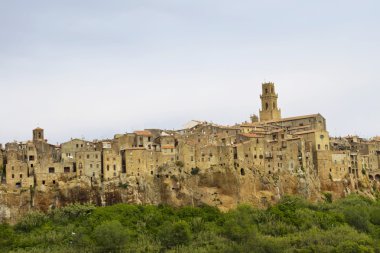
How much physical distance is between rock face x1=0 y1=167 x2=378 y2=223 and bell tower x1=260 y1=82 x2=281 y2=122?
20.4 metres

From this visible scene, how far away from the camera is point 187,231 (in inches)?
2913

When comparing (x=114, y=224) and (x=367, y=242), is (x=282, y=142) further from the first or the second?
(x=114, y=224)

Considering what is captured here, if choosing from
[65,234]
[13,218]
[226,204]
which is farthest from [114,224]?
[226,204]

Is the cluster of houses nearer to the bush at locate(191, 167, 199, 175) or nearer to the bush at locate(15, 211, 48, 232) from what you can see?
the bush at locate(191, 167, 199, 175)

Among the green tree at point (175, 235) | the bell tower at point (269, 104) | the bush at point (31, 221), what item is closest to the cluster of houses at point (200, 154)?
the bush at point (31, 221)

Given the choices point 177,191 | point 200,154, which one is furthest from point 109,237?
point 200,154

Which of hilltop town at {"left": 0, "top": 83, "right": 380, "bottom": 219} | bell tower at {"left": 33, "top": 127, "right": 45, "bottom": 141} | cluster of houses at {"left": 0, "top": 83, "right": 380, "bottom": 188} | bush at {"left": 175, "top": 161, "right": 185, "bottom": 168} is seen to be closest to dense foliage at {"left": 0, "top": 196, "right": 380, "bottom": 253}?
hilltop town at {"left": 0, "top": 83, "right": 380, "bottom": 219}

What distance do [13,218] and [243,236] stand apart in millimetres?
20677

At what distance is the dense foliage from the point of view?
7150cm

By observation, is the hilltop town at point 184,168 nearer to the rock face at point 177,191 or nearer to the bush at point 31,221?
the rock face at point 177,191

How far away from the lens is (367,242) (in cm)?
7581

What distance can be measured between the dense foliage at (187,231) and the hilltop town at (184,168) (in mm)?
2126

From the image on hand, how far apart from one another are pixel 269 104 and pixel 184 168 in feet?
101

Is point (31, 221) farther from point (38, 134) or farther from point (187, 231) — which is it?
point (187, 231)
